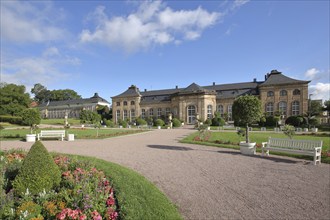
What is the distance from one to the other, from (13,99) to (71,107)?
64.0 feet

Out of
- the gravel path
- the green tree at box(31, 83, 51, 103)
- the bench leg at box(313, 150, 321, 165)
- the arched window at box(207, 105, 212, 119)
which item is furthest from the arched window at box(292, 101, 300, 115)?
the green tree at box(31, 83, 51, 103)

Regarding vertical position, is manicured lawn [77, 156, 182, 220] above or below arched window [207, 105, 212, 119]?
below

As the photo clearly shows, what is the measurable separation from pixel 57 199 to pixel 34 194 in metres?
0.52

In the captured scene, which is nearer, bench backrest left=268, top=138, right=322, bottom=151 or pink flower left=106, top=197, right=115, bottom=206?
pink flower left=106, top=197, right=115, bottom=206

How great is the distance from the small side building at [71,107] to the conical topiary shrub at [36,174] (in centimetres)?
6336

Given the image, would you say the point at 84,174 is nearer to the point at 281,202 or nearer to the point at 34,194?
the point at 34,194

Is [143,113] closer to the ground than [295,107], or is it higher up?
closer to the ground

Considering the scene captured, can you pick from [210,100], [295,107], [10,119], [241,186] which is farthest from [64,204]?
[10,119]

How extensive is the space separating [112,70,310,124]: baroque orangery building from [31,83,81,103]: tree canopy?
4961cm

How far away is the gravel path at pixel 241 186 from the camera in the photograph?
12.1 ft

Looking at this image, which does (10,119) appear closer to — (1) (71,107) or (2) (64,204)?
(1) (71,107)

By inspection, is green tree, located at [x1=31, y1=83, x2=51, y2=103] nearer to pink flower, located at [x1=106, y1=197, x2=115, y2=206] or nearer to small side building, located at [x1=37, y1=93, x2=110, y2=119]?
small side building, located at [x1=37, y1=93, x2=110, y2=119]

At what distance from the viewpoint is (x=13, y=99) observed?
4966cm

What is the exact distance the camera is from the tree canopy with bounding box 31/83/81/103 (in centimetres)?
8812
